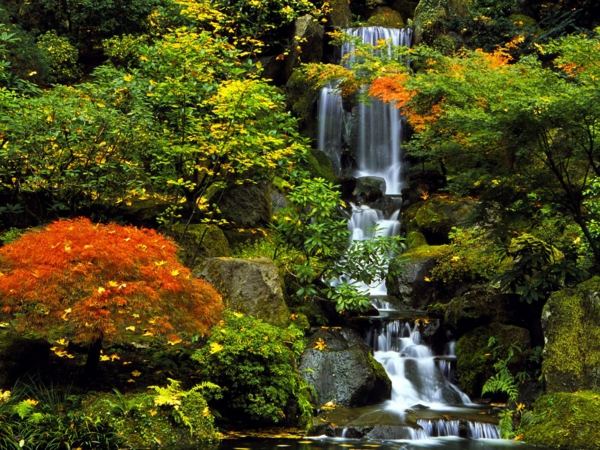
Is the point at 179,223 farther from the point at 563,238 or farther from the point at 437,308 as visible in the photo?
the point at 563,238

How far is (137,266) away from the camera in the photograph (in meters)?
7.09

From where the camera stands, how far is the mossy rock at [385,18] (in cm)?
2548

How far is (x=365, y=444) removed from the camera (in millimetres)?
7809

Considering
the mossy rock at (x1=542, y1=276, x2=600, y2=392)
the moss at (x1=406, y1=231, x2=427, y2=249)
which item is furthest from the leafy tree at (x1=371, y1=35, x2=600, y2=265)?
the moss at (x1=406, y1=231, x2=427, y2=249)

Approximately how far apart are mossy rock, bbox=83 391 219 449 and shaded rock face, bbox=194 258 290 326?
2.13m

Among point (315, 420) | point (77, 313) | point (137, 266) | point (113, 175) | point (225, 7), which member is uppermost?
point (225, 7)

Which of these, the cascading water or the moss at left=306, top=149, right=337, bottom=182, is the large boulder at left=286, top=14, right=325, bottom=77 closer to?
the cascading water

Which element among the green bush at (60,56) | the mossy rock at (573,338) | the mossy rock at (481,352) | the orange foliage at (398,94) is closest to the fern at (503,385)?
the mossy rock at (481,352)

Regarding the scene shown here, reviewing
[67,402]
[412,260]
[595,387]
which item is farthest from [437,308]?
[67,402]

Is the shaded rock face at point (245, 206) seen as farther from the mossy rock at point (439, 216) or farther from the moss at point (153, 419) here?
the moss at point (153, 419)


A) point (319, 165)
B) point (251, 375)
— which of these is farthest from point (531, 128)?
point (319, 165)

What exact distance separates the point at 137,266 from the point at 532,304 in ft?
23.1

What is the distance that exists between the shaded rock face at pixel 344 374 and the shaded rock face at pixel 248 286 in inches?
39.4

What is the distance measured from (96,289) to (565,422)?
5.94 metres
